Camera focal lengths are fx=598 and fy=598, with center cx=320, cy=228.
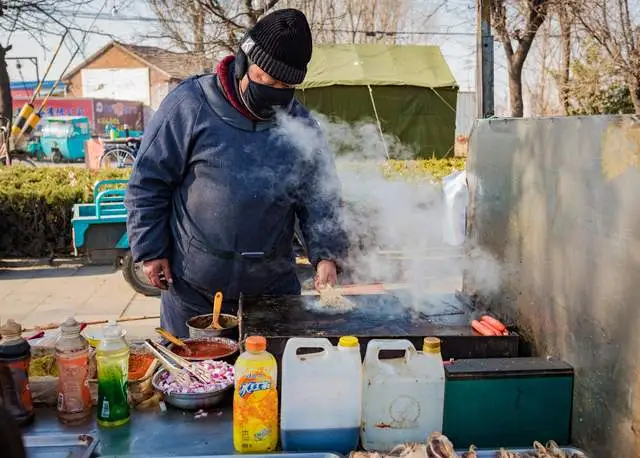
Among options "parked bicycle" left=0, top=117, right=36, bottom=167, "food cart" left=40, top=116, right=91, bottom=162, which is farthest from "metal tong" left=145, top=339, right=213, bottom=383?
"food cart" left=40, top=116, right=91, bottom=162

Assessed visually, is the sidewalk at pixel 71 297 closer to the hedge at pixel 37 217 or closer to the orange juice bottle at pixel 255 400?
the hedge at pixel 37 217

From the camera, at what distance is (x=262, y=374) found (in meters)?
1.68

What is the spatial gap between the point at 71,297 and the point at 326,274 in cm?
500

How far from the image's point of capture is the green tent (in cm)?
1294

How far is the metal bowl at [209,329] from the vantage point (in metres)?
2.39

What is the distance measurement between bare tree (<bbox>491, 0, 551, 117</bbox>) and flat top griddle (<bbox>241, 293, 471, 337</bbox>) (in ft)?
25.9

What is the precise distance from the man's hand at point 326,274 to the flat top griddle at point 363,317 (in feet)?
0.42

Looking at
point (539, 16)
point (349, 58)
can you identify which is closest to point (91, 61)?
point (349, 58)

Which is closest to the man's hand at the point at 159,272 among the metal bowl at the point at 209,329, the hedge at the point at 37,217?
the metal bowl at the point at 209,329

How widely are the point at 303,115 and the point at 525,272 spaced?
1263 millimetres

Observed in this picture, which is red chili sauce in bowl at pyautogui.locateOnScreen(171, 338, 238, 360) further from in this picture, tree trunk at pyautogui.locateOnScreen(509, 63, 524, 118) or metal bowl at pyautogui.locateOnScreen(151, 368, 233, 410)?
tree trunk at pyautogui.locateOnScreen(509, 63, 524, 118)

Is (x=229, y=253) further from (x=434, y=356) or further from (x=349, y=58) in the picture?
(x=349, y=58)

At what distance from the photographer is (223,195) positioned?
2697 millimetres

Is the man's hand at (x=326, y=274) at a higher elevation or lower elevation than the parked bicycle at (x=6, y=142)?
lower
